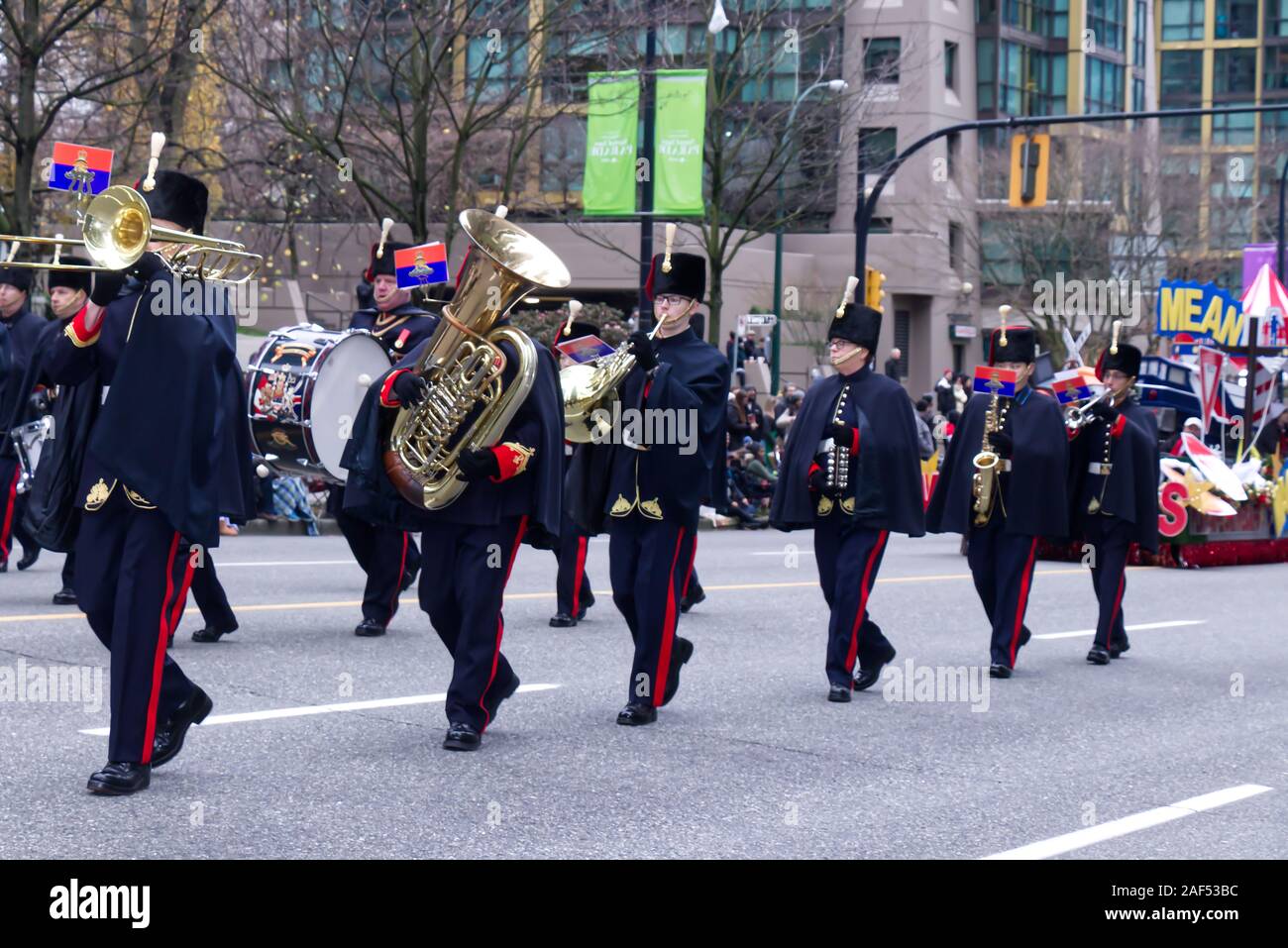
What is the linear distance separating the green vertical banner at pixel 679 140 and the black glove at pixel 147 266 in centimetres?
1694

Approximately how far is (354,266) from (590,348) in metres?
37.4

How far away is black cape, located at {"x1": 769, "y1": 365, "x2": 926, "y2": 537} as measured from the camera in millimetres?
9414

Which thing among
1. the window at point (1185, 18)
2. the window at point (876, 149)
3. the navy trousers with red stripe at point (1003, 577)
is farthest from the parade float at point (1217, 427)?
the window at point (1185, 18)

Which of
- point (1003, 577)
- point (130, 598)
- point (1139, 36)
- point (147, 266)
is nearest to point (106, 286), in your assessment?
point (147, 266)

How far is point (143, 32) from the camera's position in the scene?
23.5 m

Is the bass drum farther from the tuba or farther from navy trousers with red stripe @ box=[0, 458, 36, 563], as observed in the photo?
the tuba

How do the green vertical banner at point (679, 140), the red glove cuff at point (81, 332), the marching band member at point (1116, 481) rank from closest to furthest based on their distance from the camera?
the red glove cuff at point (81, 332)
the marching band member at point (1116, 481)
the green vertical banner at point (679, 140)

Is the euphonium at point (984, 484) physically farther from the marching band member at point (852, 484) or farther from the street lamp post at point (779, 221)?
the street lamp post at point (779, 221)

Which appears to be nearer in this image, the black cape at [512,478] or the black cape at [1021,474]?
the black cape at [512,478]

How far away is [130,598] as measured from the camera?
650 centimetres

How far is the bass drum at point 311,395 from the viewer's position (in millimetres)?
11156

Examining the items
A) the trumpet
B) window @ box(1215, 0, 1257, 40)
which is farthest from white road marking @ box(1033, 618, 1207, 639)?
window @ box(1215, 0, 1257, 40)

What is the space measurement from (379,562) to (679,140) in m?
13.1

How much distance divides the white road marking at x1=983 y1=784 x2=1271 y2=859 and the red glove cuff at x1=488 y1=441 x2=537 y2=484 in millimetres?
2432
